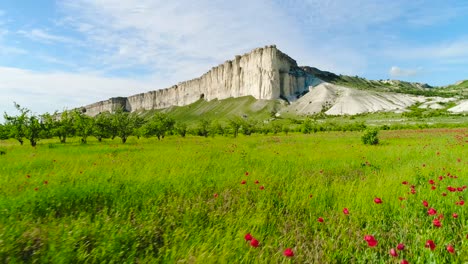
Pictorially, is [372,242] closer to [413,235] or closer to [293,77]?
[413,235]

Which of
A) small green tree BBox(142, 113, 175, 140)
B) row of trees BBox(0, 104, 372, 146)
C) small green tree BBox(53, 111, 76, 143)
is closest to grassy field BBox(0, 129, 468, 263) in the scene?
row of trees BBox(0, 104, 372, 146)

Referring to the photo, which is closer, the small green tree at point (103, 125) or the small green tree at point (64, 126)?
the small green tree at point (64, 126)

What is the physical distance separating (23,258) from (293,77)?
8019 inches

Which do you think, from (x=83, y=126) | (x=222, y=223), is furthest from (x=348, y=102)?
(x=222, y=223)

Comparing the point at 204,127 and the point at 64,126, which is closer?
the point at 64,126

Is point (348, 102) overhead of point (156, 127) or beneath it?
overhead

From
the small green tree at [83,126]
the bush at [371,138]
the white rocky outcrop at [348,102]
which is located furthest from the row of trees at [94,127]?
the white rocky outcrop at [348,102]

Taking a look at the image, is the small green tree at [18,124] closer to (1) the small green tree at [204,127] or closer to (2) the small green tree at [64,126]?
(2) the small green tree at [64,126]

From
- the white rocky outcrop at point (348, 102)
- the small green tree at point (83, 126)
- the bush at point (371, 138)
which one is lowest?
the bush at point (371, 138)

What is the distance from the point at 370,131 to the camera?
826 inches

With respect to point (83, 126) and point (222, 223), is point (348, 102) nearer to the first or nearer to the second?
point (83, 126)

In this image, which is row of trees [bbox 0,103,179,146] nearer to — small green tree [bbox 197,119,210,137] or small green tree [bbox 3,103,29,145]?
small green tree [bbox 3,103,29,145]

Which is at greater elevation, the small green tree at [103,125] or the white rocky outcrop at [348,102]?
the white rocky outcrop at [348,102]

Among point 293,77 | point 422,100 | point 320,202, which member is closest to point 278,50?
point 293,77
